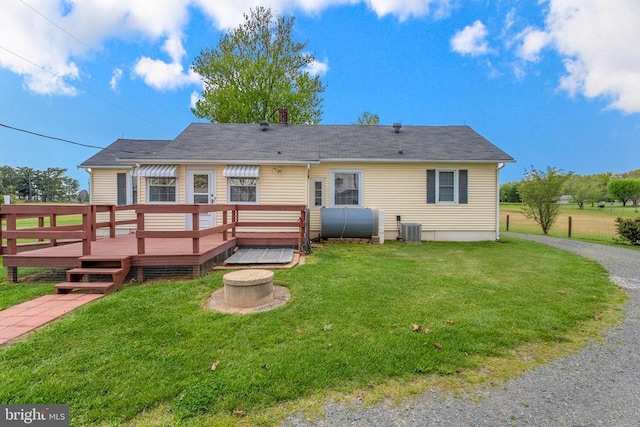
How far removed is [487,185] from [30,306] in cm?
1204

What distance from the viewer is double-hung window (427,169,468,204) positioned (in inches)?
413

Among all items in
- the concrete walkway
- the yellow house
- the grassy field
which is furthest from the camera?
the grassy field

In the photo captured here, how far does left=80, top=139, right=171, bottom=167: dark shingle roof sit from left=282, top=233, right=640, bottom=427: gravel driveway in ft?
45.7

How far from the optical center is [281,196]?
9656 mm

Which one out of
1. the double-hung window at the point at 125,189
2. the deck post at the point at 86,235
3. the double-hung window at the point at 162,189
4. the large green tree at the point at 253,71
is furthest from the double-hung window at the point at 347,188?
the large green tree at the point at 253,71

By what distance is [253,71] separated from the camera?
21.3m

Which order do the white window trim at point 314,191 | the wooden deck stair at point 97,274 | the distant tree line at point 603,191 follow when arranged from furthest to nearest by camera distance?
the distant tree line at point 603,191
the white window trim at point 314,191
the wooden deck stair at point 97,274

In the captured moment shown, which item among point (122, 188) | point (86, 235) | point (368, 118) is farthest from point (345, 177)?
point (368, 118)

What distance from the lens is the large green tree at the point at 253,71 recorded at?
843 inches

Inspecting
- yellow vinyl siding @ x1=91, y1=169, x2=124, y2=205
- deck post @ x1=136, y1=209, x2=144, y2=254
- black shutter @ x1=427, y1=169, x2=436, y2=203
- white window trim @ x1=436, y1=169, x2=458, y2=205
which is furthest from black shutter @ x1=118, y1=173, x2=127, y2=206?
white window trim @ x1=436, y1=169, x2=458, y2=205

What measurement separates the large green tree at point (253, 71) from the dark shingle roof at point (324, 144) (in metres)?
9.48

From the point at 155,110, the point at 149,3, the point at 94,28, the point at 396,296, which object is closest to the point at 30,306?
the point at 396,296

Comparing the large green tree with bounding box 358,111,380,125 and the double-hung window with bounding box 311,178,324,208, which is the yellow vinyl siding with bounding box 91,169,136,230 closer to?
the double-hung window with bounding box 311,178,324,208

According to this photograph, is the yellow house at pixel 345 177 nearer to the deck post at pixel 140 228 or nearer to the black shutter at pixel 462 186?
the black shutter at pixel 462 186
